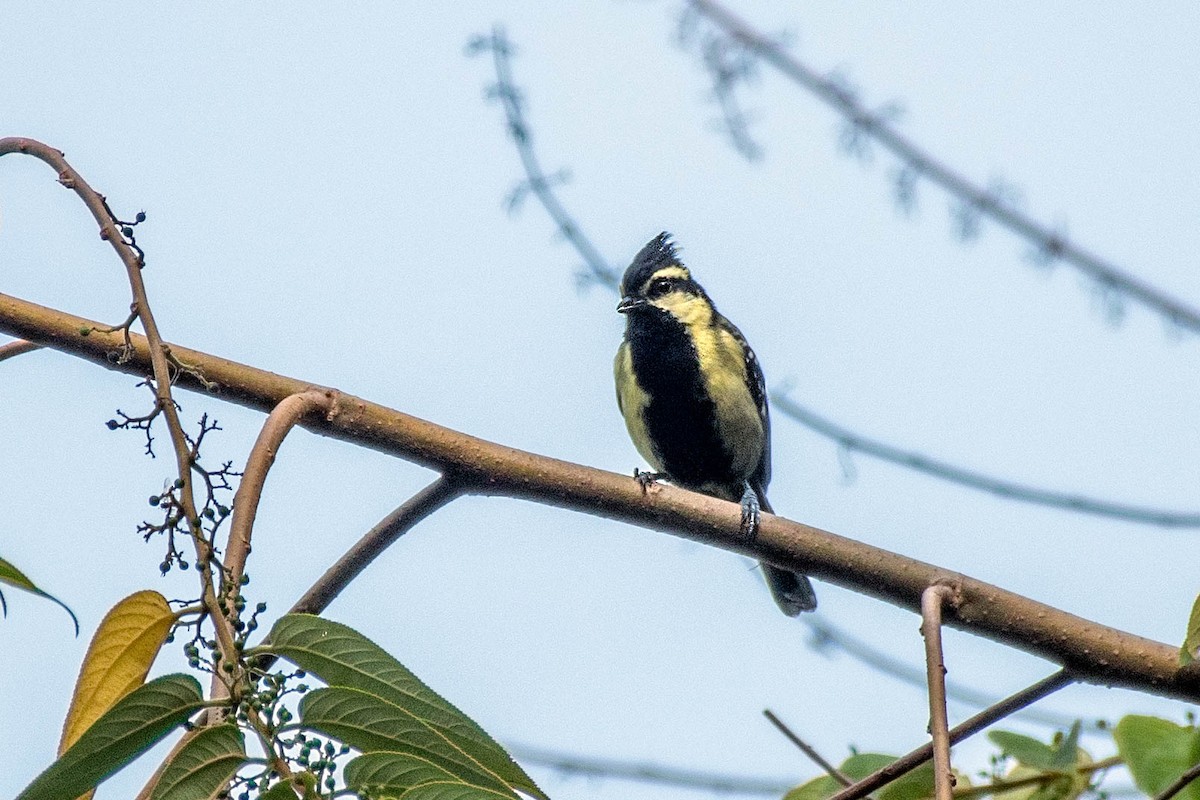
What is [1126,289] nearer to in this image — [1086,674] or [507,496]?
[1086,674]

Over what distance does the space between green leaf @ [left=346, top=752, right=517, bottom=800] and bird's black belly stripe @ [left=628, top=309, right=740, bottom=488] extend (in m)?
3.92

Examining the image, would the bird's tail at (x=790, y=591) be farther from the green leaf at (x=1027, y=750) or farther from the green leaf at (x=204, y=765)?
the green leaf at (x=204, y=765)

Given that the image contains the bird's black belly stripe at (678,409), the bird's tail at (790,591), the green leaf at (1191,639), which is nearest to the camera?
the green leaf at (1191,639)

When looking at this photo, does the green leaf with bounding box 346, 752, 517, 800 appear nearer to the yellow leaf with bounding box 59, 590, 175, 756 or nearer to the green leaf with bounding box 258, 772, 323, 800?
the green leaf with bounding box 258, 772, 323, 800

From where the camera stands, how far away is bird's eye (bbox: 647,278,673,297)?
5.51 meters

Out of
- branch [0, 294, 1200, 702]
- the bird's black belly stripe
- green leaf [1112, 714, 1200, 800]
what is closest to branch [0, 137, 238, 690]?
branch [0, 294, 1200, 702]

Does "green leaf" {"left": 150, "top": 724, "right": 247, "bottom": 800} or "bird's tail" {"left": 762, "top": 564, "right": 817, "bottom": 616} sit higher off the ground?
"bird's tail" {"left": 762, "top": 564, "right": 817, "bottom": 616}

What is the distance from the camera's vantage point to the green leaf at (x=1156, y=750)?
2037 millimetres

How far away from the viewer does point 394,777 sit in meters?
1.28

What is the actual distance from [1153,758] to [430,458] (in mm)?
1129

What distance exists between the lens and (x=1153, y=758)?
2057mm

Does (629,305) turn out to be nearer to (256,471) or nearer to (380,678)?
(256,471)

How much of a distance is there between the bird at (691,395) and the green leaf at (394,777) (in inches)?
154

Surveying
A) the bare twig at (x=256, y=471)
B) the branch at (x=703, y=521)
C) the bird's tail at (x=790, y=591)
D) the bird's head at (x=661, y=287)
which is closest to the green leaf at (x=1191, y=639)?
the branch at (x=703, y=521)
